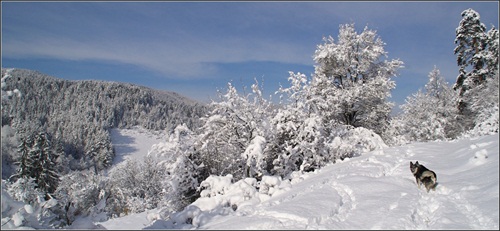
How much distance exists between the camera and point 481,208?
5.31 m

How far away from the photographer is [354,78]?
17016 millimetres

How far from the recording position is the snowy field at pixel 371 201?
211 inches

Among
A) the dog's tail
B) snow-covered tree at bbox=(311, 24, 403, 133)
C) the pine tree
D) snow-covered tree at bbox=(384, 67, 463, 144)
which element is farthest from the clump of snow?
snow-covered tree at bbox=(384, 67, 463, 144)

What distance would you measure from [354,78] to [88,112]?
15149cm

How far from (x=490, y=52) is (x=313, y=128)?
10496 millimetres

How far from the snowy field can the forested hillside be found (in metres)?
90.3

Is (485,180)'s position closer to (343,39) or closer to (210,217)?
(210,217)

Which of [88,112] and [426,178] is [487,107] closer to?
[426,178]

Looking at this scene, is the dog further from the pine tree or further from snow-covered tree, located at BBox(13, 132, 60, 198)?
snow-covered tree, located at BBox(13, 132, 60, 198)

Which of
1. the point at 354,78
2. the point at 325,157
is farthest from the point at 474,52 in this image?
the point at 325,157

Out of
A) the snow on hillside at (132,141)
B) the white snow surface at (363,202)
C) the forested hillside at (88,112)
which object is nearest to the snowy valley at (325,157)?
the white snow surface at (363,202)

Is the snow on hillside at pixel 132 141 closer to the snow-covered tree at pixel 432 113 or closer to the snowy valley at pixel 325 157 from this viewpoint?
the snowy valley at pixel 325 157

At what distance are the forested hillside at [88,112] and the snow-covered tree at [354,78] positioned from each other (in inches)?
3303

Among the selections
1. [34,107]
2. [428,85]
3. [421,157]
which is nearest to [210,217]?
[421,157]
